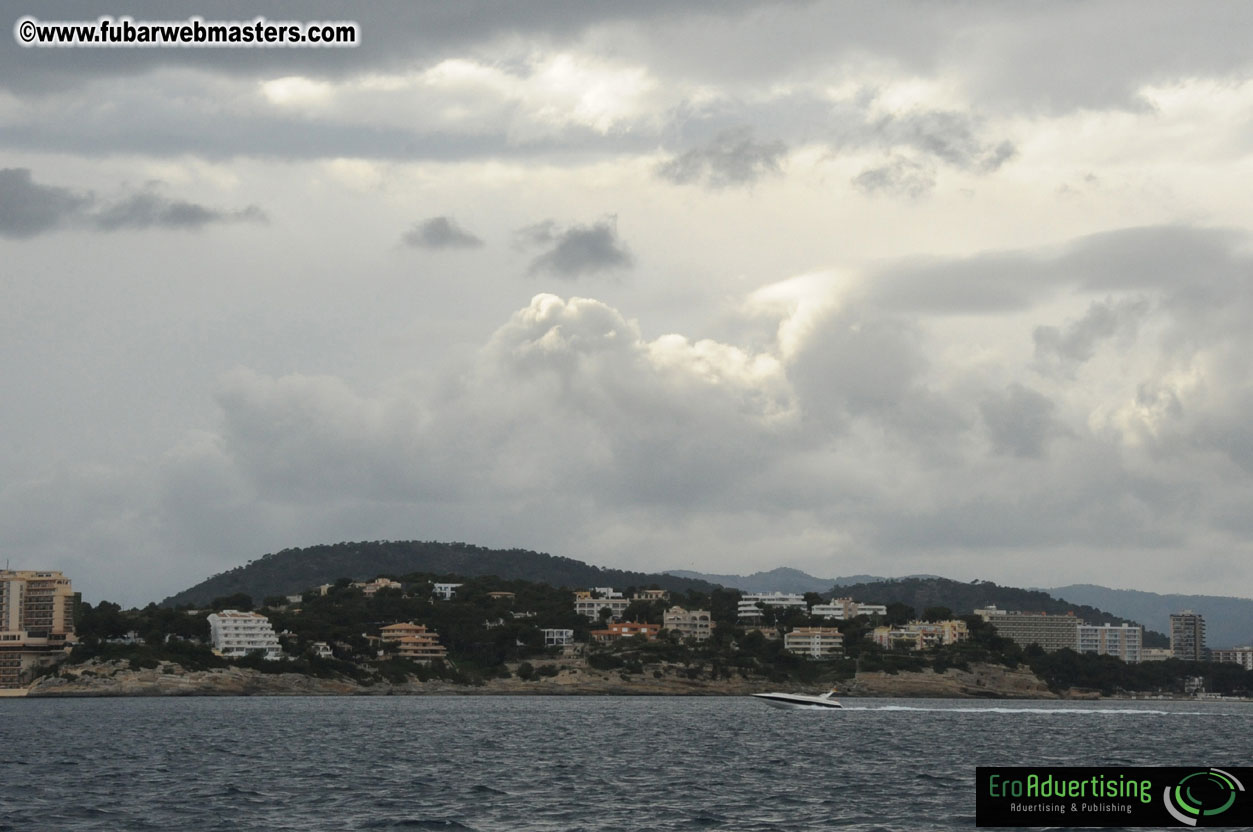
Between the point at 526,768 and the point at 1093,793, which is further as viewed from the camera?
the point at 526,768

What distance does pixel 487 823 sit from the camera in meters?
68.6

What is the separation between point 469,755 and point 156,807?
3978cm

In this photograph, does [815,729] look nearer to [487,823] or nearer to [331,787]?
[331,787]

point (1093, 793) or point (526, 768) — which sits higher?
point (1093, 793)

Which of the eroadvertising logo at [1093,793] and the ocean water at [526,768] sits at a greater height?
the eroadvertising logo at [1093,793]

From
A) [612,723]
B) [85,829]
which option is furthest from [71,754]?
[612,723]

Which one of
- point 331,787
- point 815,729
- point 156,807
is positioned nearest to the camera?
point 156,807

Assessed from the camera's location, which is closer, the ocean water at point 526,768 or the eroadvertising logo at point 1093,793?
the eroadvertising logo at point 1093,793

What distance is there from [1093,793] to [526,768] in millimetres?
63098

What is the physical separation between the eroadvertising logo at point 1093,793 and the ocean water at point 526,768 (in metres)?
25.8

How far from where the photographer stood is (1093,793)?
138 ft

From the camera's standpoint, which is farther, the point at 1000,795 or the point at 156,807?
the point at 156,807

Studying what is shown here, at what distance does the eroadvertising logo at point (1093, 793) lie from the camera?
1610 inches

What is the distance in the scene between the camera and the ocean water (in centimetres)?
7175
